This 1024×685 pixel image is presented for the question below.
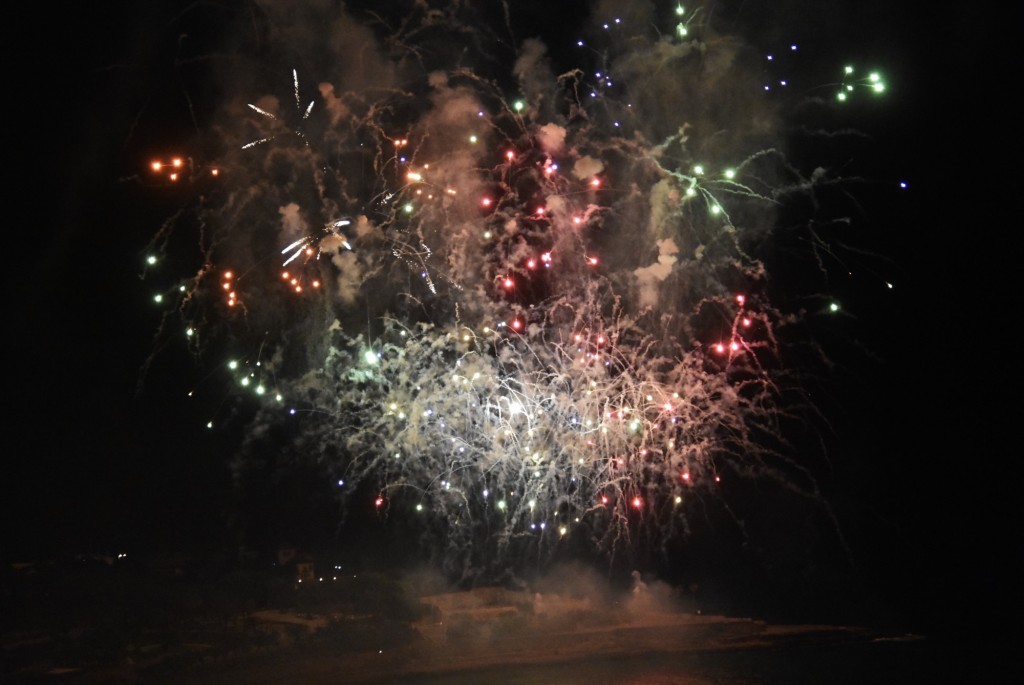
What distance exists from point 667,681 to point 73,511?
10.7 meters

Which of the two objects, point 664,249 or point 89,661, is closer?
point 89,661

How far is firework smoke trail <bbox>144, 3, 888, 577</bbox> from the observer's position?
36.6ft

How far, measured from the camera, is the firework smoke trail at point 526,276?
11148 mm

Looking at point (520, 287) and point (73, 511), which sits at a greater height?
point (520, 287)

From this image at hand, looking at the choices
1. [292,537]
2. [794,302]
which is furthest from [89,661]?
[794,302]

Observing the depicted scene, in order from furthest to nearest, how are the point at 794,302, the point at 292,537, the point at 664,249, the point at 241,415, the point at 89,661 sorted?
the point at 292,537 → the point at 241,415 → the point at 794,302 → the point at 664,249 → the point at 89,661

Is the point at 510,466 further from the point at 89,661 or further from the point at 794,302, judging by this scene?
the point at 89,661

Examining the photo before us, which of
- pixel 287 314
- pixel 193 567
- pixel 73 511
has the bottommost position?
pixel 193 567

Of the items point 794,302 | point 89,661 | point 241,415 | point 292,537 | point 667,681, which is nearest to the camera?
point 667,681

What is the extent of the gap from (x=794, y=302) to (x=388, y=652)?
7747mm

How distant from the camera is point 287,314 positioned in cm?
1240

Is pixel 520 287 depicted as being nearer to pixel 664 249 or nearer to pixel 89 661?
pixel 664 249

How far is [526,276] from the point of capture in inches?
471

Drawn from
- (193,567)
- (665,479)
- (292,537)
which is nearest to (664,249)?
(665,479)
